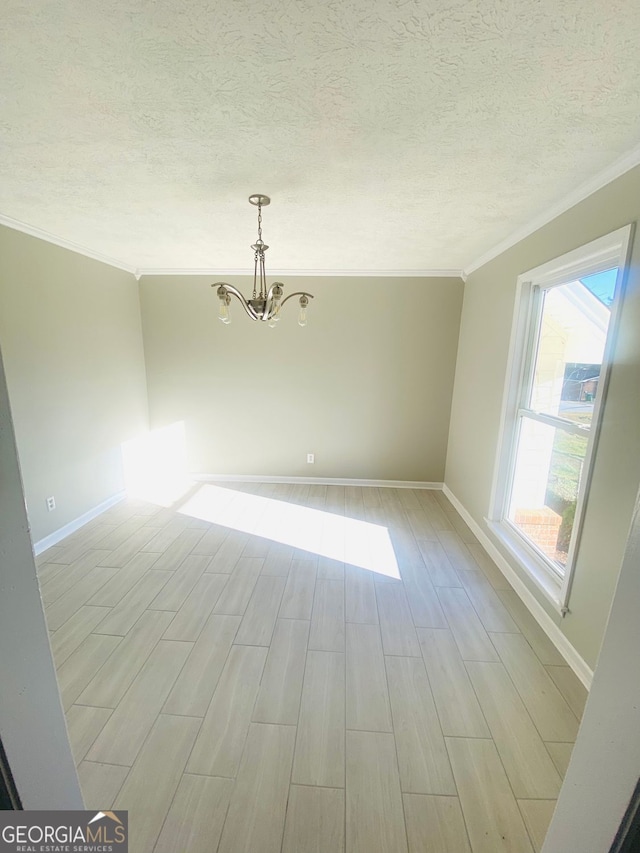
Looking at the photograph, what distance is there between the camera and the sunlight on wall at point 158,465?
3.83 meters

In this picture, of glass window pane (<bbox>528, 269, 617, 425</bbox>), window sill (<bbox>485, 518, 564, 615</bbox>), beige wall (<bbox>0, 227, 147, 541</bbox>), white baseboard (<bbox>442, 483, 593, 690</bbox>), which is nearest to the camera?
white baseboard (<bbox>442, 483, 593, 690</bbox>)

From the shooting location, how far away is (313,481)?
419 centimetres

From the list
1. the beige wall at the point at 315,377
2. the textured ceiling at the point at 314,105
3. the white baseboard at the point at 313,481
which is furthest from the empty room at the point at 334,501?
the white baseboard at the point at 313,481

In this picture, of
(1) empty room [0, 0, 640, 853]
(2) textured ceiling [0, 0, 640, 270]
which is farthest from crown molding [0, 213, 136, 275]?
(2) textured ceiling [0, 0, 640, 270]

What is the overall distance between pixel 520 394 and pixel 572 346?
0.54m

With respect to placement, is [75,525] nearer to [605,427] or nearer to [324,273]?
[324,273]

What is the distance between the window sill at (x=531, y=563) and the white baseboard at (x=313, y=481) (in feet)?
4.34

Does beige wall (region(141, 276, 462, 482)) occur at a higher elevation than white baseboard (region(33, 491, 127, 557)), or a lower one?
higher

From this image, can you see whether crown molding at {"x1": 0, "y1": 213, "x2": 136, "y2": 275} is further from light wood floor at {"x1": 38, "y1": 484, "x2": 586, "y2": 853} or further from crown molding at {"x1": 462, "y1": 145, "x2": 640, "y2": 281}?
crown molding at {"x1": 462, "y1": 145, "x2": 640, "y2": 281}

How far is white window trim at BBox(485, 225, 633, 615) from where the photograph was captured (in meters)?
1.59

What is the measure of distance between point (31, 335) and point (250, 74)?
2.44m

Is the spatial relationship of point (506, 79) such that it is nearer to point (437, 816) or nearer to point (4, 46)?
point (4, 46)

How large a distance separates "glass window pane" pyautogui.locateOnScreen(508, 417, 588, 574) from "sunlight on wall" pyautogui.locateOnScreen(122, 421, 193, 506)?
3.34m

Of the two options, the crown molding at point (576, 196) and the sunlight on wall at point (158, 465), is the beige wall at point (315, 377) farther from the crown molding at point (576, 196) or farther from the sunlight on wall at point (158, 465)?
the crown molding at point (576, 196)
